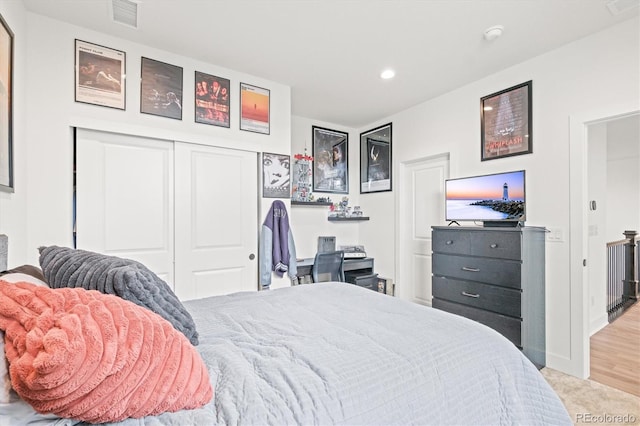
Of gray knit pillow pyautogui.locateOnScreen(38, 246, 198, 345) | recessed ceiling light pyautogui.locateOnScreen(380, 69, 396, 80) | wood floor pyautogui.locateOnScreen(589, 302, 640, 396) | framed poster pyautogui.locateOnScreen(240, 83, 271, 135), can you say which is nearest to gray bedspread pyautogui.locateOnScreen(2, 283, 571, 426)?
gray knit pillow pyautogui.locateOnScreen(38, 246, 198, 345)

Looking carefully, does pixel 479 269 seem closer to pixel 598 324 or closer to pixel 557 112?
pixel 557 112

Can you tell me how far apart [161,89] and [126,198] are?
978 millimetres

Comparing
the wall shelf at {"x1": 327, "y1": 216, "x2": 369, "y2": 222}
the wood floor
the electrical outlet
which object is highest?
the wall shelf at {"x1": 327, "y1": 216, "x2": 369, "y2": 222}

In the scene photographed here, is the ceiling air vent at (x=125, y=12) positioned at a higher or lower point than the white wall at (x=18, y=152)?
higher

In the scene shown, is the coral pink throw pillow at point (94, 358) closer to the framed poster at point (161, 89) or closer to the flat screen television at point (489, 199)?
the framed poster at point (161, 89)

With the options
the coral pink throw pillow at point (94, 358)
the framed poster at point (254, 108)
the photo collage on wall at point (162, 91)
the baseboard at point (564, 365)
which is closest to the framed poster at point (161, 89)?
the photo collage on wall at point (162, 91)

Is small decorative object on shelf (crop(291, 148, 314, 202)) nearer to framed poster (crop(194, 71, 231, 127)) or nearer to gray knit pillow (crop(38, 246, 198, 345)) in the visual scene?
framed poster (crop(194, 71, 231, 127))

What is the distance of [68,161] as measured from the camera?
7.40 ft

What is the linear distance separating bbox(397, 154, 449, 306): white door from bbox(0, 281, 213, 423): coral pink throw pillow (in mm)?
3400

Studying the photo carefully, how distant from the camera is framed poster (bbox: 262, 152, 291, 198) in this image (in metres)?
3.15

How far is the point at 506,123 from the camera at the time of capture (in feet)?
9.55

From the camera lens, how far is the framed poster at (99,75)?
7.53 ft

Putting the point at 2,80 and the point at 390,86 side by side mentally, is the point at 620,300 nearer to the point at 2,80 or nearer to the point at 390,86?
the point at 390,86

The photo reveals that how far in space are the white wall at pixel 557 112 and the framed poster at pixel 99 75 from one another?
10.7 ft
